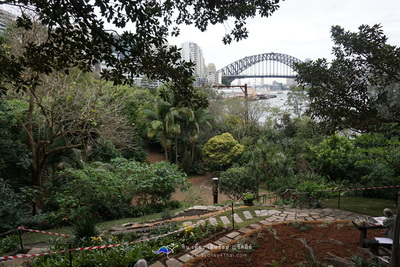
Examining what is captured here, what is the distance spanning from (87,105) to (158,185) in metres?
3.54

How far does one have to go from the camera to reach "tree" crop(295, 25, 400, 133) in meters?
4.78

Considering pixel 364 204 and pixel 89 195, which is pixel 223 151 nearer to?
pixel 364 204

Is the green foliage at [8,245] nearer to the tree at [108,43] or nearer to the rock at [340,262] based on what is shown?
the tree at [108,43]

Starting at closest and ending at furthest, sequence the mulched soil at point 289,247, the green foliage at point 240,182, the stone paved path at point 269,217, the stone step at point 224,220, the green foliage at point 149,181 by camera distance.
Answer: the mulched soil at point 289,247
the stone paved path at point 269,217
the stone step at point 224,220
the green foliage at point 149,181
the green foliage at point 240,182

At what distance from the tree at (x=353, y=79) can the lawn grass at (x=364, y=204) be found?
1940 millimetres

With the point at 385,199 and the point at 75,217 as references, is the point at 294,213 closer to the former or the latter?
the point at 385,199

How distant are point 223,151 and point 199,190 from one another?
13.1ft

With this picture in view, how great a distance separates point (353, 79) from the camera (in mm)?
5254

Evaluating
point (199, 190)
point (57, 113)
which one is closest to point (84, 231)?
point (57, 113)

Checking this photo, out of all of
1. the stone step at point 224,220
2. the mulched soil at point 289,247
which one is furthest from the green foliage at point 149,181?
the mulched soil at point 289,247

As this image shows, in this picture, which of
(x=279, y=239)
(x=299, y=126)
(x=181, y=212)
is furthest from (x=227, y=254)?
(x=299, y=126)

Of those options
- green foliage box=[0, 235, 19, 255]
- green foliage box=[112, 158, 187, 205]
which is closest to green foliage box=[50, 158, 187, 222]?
green foliage box=[112, 158, 187, 205]

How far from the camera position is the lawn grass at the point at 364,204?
5.50 metres

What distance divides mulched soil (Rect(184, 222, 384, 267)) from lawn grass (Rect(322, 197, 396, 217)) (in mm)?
1368
